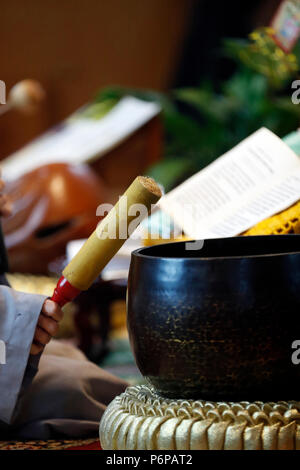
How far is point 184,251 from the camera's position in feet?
2.59

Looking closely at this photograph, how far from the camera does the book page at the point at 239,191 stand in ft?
3.27

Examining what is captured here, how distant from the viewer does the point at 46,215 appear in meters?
2.75

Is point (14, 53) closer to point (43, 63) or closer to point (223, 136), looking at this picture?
point (43, 63)

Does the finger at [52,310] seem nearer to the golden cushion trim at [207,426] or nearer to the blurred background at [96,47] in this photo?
the golden cushion trim at [207,426]

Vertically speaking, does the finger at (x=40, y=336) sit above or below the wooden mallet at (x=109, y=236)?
below

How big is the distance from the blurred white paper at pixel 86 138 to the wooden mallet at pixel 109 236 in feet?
8.89

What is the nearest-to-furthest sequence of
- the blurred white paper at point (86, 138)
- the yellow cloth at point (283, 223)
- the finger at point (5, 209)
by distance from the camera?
the yellow cloth at point (283, 223)
the finger at point (5, 209)
the blurred white paper at point (86, 138)

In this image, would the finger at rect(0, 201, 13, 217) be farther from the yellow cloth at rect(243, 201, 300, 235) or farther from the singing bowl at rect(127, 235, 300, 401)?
the singing bowl at rect(127, 235, 300, 401)

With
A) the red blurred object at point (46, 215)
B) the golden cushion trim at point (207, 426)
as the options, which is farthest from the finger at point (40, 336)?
the red blurred object at point (46, 215)

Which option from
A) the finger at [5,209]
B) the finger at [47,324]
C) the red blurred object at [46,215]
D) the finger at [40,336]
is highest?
the finger at [5,209]

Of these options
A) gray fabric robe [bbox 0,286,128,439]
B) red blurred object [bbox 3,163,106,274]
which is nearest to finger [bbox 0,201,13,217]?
gray fabric robe [bbox 0,286,128,439]

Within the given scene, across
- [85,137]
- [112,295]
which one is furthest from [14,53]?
[112,295]
